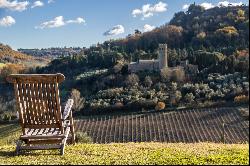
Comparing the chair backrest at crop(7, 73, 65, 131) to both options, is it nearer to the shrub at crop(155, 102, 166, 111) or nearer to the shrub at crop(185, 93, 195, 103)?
the shrub at crop(155, 102, 166, 111)

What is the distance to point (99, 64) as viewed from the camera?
246 ft

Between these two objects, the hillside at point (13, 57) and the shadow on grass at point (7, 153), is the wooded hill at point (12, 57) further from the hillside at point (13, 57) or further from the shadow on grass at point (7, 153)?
the shadow on grass at point (7, 153)

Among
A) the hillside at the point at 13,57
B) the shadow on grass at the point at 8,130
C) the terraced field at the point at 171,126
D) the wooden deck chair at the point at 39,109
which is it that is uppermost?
the wooden deck chair at the point at 39,109

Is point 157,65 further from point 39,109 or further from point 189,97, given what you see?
point 39,109

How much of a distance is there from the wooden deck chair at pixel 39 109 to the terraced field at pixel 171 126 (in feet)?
77.7

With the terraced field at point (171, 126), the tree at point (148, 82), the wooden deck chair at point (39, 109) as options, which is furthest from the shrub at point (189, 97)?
the wooden deck chair at point (39, 109)

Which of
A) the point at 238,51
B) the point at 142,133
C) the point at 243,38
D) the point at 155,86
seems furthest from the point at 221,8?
the point at 142,133

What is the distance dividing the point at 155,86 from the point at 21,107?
46.9 m

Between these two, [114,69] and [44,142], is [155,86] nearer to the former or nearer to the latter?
[114,69]

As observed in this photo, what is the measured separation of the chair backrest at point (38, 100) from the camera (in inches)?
298

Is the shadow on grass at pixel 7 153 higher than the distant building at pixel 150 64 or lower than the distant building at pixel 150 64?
higher

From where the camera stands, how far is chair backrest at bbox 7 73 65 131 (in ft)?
24.8

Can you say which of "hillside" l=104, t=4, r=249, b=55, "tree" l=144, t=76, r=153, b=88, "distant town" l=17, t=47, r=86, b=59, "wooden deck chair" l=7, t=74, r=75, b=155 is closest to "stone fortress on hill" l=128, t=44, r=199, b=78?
"tree" l=144, t=76, r=153, b=88

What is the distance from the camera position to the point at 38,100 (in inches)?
308
